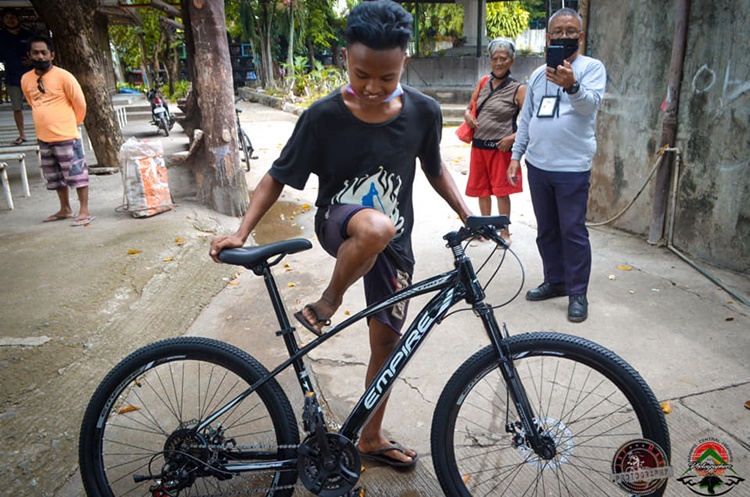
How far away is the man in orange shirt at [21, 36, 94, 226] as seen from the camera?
5.70m

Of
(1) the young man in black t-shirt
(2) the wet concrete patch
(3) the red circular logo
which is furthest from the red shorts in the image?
(3) the red circular logo

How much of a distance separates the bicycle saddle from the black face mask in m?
2.44

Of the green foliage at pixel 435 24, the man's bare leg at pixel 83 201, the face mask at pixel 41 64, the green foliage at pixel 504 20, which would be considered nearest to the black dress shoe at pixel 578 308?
the man's bare leg at pixel 83 201

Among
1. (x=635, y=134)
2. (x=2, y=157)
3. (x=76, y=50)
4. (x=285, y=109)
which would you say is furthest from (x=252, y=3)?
(x=635, y=134)

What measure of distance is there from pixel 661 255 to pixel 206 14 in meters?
5.08

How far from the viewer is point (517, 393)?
1.88m

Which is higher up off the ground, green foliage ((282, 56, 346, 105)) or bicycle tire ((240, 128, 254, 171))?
green foliage ((282, 56, 346, 105))

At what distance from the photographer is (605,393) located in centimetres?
287

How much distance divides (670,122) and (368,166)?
3.90 metres

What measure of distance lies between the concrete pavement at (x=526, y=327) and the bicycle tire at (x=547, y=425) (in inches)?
9.0

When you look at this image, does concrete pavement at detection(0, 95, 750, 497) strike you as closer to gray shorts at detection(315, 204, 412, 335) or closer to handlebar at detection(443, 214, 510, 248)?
gray shorts at detection(315, 204, 412, 335)

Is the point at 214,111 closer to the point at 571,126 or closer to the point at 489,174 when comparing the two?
the point at 489,174

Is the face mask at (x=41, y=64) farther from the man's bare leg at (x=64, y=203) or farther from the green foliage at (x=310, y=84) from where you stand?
the green foliage at (x=310, y=84)

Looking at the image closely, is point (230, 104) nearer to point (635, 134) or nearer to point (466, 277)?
point (635, 134)
